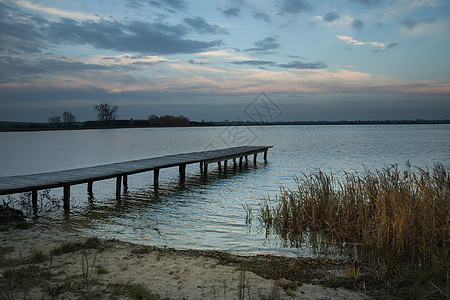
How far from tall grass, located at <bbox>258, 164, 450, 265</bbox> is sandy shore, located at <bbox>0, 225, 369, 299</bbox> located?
3.96ft

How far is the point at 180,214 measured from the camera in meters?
9.83

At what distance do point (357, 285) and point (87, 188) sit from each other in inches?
469

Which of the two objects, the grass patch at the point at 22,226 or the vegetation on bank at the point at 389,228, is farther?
the grass patch at the point at 22,226

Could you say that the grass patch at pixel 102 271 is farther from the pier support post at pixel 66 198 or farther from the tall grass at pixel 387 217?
the pier support post at pixel 66 198

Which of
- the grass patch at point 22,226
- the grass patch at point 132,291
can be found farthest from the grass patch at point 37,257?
the grass patch at point 22,226

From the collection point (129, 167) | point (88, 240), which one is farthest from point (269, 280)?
point (129, 167)

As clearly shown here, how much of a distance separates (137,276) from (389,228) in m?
4.45

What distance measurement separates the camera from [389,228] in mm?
5883

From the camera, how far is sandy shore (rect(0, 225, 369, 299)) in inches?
161

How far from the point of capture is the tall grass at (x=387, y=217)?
18.0ft

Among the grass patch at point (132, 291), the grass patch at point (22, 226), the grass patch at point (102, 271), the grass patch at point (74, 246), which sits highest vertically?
the grass patch at point (132, 291)

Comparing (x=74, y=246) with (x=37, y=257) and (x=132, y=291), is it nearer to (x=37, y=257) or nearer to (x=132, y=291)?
(x=37, y=257)

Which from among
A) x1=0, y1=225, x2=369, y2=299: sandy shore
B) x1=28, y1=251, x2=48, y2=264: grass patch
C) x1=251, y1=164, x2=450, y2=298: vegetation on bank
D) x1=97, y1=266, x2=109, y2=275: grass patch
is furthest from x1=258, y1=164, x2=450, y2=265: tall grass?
x1=28, y1=251, x2=48, y2=264: grass patch

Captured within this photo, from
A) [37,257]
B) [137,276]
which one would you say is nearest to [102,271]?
[137,276]
